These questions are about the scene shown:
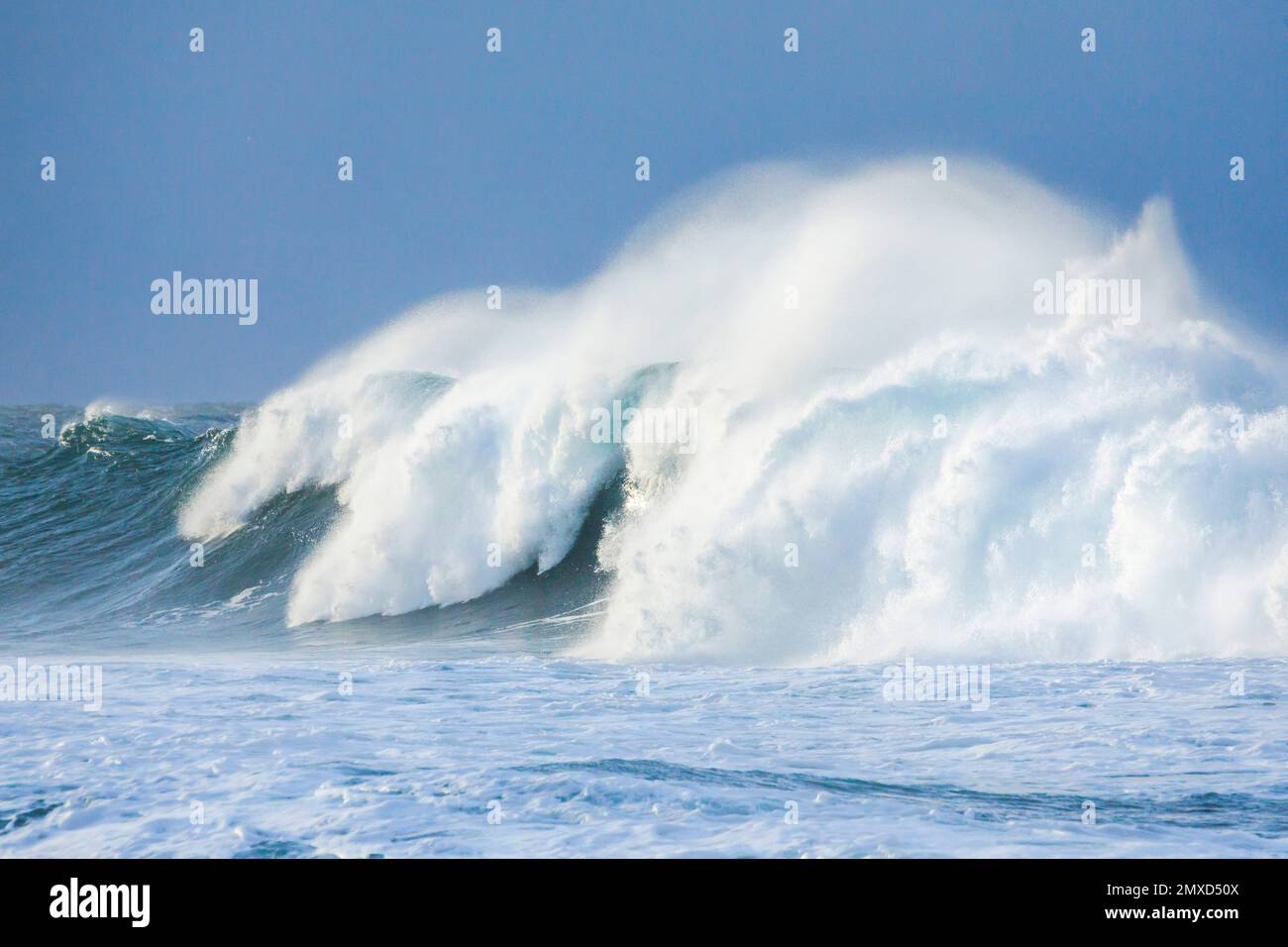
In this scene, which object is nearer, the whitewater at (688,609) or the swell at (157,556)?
the whitewater at (688,609)

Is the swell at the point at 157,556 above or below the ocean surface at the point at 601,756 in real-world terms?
above

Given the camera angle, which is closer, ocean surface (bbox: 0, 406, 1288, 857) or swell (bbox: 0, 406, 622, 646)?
ocean surface (bbox: 0, 406, 1288, 857)

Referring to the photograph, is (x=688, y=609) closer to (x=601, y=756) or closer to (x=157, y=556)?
(x=601, y=756)

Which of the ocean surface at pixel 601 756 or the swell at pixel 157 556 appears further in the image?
the swell at pixel 157 556

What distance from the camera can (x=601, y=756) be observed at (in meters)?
7.93

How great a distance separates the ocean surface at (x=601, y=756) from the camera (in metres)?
6.31

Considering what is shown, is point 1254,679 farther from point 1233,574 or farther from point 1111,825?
point 1111,825

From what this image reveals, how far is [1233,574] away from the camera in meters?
12.5

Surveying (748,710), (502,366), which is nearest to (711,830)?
(748,710)

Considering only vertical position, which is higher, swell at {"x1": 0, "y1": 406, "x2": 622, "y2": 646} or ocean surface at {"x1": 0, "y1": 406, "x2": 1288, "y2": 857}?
swell at {"x1": 0, "y1": 406, "x2": 622, "y2": 646}

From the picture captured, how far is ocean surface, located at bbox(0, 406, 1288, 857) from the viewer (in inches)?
248
